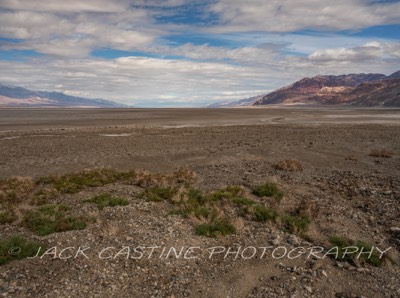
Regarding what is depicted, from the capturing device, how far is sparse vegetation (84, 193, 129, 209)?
13.2m

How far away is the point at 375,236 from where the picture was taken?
10.9 m

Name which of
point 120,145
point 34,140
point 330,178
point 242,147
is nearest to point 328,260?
point 330,178

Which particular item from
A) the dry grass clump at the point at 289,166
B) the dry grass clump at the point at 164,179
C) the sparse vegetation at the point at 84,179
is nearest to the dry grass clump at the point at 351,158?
the dry grass clump at the point at 289,166

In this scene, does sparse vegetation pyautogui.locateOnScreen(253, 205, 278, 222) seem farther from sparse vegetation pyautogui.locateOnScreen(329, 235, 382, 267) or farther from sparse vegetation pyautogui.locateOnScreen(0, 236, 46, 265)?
sparse vegetation pyautogui.locateOnScreen(0, 236, 46, 265)

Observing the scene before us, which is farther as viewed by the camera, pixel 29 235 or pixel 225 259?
pixel 29 235

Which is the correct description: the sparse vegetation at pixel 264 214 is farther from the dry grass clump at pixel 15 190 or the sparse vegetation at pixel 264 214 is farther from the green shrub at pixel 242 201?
the dry grass clump at pixel 15 190

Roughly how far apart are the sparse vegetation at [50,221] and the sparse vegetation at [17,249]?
808 mm

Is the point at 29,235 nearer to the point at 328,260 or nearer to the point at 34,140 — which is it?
the point at 328,260

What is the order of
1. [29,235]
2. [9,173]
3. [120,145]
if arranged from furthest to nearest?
[120,145] < [9,173] < [29,235]

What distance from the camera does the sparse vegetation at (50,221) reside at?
11.0 metres

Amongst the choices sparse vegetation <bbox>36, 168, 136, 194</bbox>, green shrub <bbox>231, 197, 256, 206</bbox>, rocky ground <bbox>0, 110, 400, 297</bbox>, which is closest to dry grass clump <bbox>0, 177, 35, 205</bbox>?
sparse vegetation <bbox>36, 168, 136, 194</bbox>

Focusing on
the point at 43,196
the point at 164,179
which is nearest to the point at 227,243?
the point at 164,179

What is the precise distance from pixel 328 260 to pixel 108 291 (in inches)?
216

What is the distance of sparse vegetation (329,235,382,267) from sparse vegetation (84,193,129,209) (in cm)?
728
